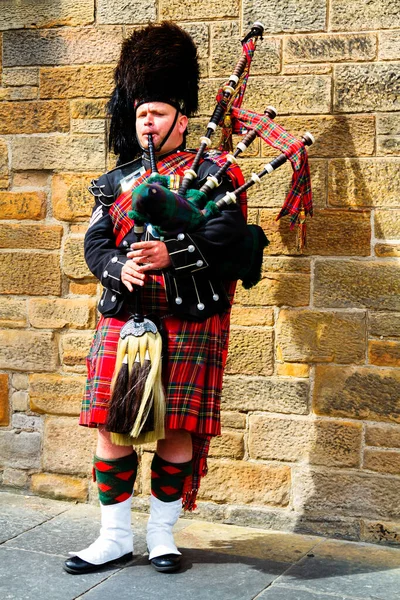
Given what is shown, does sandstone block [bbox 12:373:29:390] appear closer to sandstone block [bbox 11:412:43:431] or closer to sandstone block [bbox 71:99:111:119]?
sandstone block [bbox 11:412:43:431]

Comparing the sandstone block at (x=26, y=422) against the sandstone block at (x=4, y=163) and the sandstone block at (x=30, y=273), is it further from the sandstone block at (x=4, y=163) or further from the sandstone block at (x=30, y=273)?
the sandstone block at (x=4, y=163)

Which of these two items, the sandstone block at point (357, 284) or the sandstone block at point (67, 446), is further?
the sandstone block at point (67, 446)

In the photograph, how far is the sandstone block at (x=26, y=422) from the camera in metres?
4.34

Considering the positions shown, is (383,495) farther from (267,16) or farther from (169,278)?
(267,16)

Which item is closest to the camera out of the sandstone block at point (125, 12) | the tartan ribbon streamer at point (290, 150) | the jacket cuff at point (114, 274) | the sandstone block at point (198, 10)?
the jacket cuff at point (114, 274)

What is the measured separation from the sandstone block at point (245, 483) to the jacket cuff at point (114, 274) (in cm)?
116

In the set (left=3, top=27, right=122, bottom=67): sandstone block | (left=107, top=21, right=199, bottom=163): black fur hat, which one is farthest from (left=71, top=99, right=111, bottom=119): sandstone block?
(left=107, top=21, right=199, bottom=163): black fur hat

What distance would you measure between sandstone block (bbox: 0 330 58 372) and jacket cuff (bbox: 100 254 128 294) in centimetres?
106

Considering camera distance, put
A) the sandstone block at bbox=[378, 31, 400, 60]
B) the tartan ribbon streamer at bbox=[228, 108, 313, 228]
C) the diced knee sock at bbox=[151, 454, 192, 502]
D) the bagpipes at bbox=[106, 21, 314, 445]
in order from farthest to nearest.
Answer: the sandstone block at bbox=[378, 31, 400, 60] < the tartan ribbon streamer at bbox=[228, 108, 313, 228] < the diced knee sock at bbox=[151, 454, 192, 502] < the bagpipes at bbox=[106, 21, 314, 445]

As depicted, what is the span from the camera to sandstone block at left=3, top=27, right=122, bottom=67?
418cm

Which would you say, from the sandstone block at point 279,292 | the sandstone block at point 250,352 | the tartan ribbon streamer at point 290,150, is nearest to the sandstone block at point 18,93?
the tartan ribbon streamer at point 290,150

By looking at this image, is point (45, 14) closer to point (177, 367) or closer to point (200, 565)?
point (177, 367)

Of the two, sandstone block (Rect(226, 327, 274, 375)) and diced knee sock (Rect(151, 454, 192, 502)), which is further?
sandstone block (Rect(226, 327, 274, 375))

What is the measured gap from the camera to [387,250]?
3.86 metres
